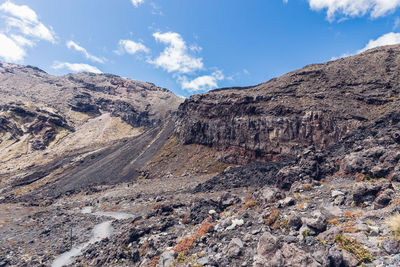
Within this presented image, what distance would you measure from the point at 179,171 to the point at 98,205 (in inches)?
684

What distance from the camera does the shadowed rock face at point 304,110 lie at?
38.3 metres

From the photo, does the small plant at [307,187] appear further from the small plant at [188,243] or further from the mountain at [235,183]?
the small plant at [188,243]

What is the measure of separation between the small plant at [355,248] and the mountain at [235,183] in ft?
0.11

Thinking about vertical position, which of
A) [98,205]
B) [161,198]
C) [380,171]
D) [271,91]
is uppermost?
[271,91]

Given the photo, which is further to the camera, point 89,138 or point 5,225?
point 89,138

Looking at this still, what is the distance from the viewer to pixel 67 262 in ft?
60.4

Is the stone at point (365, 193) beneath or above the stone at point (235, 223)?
above

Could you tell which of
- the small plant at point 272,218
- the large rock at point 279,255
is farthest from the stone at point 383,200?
the large rock at point 279,255

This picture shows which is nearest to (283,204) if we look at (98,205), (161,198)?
(161,198)

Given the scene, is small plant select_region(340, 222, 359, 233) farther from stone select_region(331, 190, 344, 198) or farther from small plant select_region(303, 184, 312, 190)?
small plant select_region(303, 184, 312, 190)

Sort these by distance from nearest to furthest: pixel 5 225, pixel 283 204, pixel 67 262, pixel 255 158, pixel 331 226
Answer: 1. pixel 331 226
2. pixel 283 204
3. pixel 67 262
4. pixel 5 225
5. pixel 255 158

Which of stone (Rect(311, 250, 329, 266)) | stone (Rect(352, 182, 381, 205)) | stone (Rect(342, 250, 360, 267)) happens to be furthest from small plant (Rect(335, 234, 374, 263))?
stone (Rect(352, 182, 381, 205))

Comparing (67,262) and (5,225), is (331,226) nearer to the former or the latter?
(67,262)

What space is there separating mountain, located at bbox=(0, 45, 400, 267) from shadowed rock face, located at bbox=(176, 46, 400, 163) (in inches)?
9.3
